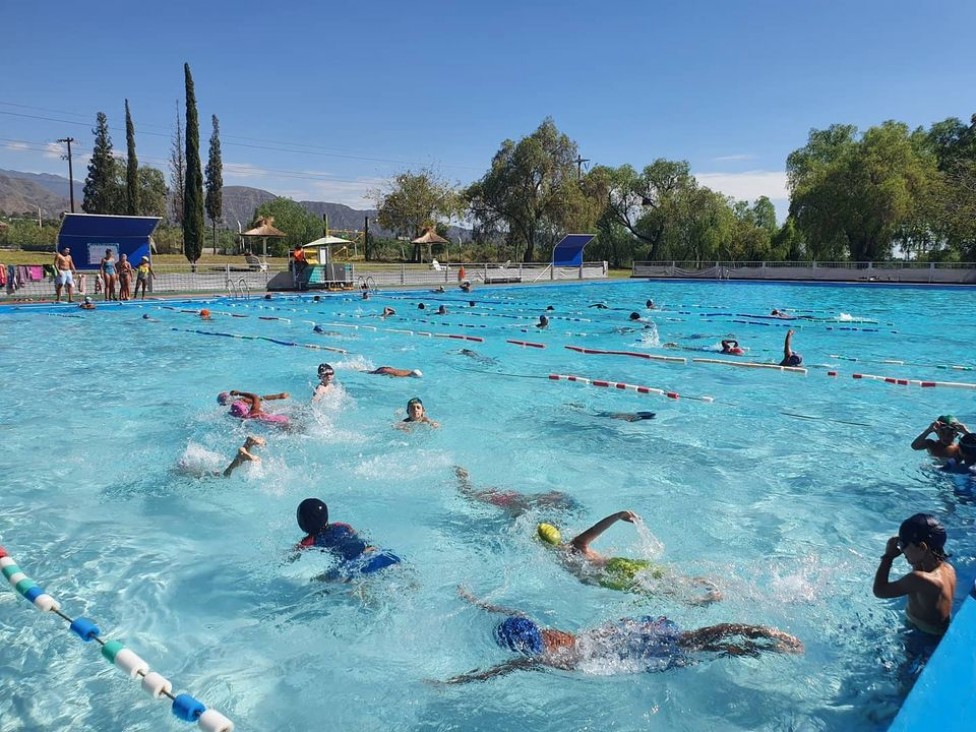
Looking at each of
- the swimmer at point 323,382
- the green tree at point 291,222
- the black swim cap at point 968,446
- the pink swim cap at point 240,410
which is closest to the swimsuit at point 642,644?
the black swim cap at point 968,446

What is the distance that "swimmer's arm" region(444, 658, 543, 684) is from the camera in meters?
4.01

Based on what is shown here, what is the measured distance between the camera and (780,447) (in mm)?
8523

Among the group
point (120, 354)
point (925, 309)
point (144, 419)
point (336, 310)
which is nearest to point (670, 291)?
point (925, 309)

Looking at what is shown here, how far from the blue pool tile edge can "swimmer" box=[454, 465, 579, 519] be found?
134 inches

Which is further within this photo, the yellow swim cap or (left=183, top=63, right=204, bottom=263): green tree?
(left=183, top=63, right=204, bottom=263): green tree

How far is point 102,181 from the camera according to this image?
177 feet

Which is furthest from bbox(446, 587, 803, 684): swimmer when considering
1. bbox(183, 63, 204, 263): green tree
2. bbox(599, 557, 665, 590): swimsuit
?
bbox(183, 63, 204, 263): green tree

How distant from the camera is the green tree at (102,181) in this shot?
53.4 m

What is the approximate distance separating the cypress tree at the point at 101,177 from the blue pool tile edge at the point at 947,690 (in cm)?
6053

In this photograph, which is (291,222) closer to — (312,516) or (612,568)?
(312,516)

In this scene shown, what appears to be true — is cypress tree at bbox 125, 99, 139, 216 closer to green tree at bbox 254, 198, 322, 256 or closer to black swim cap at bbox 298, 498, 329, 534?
green tree at bbox 254, 198, 322, 256

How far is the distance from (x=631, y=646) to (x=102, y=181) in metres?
61.0

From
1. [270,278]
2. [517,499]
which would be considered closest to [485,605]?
[517,499]

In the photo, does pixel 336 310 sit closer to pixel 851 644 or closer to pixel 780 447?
pixel 780 447
